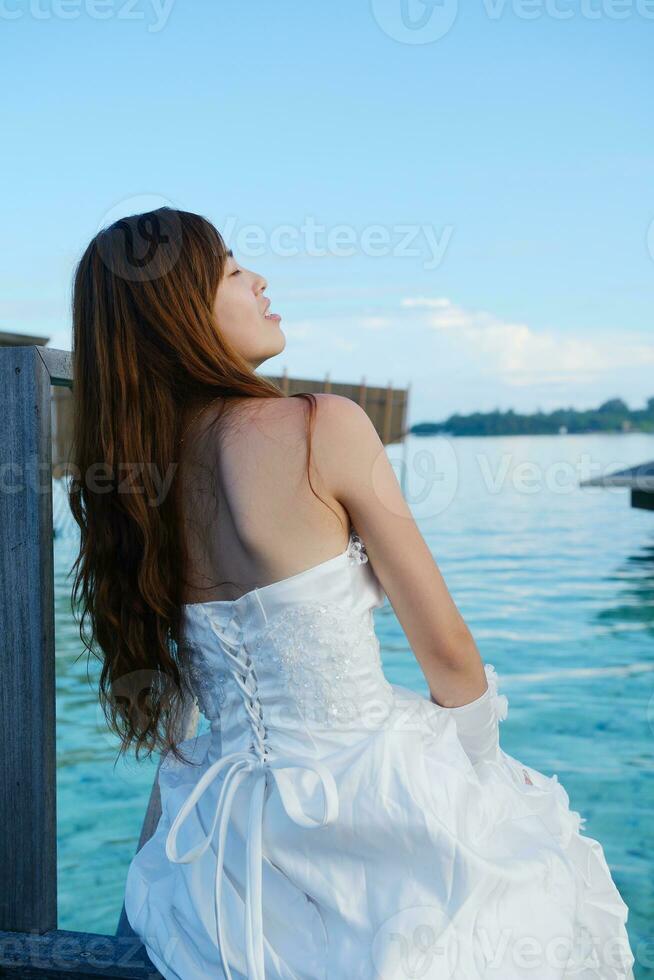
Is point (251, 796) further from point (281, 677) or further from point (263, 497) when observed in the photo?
point (263, 497)

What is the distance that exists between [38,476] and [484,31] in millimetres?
9179

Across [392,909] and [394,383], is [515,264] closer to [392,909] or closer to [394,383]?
[394,383]

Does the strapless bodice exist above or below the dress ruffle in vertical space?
above

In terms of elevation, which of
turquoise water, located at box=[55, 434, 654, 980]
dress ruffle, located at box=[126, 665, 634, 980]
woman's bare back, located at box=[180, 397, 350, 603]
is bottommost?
turquoise water, located at box=[55, 434, 654, 980]

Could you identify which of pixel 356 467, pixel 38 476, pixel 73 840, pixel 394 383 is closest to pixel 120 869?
pixel 73 840

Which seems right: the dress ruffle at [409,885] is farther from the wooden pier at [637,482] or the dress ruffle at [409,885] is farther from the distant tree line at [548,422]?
the wooden pier at [637,482]

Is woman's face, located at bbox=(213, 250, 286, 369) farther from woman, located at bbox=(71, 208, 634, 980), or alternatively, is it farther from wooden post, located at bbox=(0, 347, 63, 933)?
wooden post, located at bbox=(0, 347, 63, 933)

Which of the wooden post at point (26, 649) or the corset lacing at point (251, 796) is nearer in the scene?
the corset lacing at point (251, 796)

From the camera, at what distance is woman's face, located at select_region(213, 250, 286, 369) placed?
1049 millimetres

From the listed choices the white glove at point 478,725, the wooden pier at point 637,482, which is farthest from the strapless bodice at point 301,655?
the wooden pier at point 637,482

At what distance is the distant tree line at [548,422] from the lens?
10542 mm

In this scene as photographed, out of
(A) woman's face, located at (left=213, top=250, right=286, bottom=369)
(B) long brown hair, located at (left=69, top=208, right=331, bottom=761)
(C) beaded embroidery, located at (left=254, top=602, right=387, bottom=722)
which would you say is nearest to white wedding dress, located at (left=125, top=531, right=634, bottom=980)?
(C) beaded embroidery, located at (left=254, top=602, right=387, bottom=722)

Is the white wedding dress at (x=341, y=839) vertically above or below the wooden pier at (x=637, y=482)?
above

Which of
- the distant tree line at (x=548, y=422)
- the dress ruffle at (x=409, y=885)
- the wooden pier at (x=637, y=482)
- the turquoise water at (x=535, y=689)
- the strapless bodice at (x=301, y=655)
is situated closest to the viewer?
the dress ruffle at (x=409, y=885)
